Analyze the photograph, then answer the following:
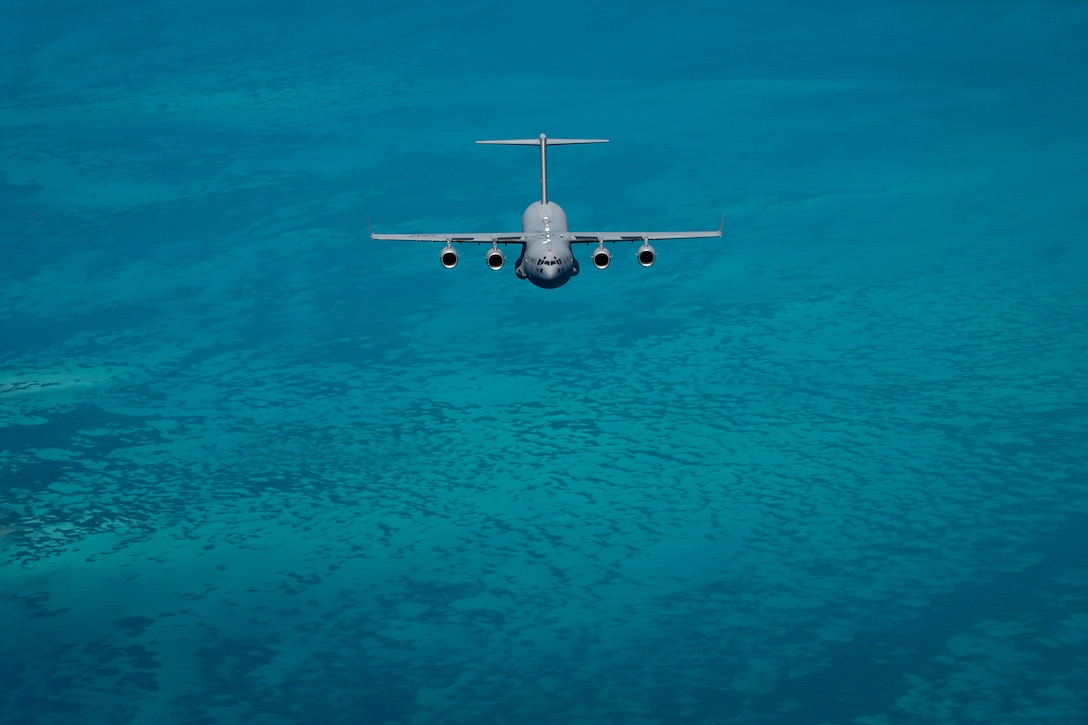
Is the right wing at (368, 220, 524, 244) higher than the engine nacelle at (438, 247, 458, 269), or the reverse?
the right wing at (368, 220, 524, 244)

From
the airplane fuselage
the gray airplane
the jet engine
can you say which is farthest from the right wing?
the airplane fuselage

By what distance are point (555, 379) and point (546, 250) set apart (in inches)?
701

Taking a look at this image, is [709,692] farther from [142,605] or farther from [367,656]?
[142,605]

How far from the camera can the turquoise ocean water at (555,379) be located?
7238 centimetres

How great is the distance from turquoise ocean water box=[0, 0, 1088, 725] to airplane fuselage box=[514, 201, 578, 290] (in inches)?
496

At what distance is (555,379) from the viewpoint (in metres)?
95.5

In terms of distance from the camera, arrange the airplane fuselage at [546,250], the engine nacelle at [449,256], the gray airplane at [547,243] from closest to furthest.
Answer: the gray airplane at [547,243], the airplane fuselage at [546,250], the engine nacelle at [449,256]

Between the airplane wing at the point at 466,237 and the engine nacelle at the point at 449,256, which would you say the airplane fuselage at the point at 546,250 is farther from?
the engine nacelle at the point at 449,256

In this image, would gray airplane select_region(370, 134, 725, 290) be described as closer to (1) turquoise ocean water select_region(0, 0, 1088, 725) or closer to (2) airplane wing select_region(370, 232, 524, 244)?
(2) airplane wing select_region(370, 232, 524, 244)

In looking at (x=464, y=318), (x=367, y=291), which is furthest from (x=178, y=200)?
(x=464, y=318)

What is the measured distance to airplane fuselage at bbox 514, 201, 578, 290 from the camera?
260ft

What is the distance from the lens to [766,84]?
139 meters

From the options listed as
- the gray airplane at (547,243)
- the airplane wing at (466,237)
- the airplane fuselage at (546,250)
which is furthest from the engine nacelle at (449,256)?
the airplane fuselage at (546,250)

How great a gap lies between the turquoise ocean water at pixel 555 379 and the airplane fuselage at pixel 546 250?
1261 centimetres
